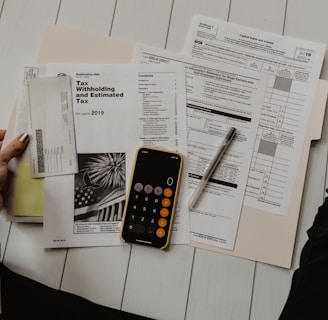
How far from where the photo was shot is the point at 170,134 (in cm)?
69

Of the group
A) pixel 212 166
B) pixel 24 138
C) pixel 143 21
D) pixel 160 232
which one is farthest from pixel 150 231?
pixel 143 21

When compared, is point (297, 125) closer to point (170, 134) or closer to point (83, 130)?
point (170, 134)

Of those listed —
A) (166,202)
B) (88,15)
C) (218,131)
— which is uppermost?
(88,15)

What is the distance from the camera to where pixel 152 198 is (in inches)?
26.0

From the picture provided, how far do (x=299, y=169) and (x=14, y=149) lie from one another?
454mm

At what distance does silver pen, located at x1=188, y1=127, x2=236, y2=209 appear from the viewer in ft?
2.19

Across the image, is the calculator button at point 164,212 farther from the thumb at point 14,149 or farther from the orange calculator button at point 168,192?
the thumb at point 14,149

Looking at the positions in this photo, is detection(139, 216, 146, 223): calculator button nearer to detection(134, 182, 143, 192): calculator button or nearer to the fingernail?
detection(134, 182, 143, 192): calculator button

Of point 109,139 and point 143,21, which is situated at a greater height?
point 143,21

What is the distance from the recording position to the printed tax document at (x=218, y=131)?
2.19ft

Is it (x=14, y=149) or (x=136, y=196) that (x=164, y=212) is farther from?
(x=14, y=149)

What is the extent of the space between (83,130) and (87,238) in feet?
0.56

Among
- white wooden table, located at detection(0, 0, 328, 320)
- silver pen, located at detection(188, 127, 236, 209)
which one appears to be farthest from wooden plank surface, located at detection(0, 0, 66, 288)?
silver pen, located at detection(188, 127, 236, 209)

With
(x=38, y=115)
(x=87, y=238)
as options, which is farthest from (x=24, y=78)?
(x=87, y=238)
